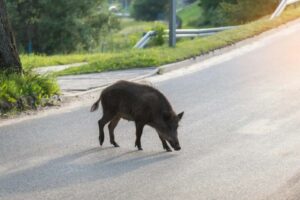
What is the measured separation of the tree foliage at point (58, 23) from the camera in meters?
35.3

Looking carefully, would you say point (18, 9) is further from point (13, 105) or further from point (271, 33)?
point (13, 105)

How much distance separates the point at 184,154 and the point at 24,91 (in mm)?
4631

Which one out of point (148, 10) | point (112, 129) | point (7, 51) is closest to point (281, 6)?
point (7, 51)

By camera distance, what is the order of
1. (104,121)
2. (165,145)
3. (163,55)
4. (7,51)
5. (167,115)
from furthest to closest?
(163,55)
(7,51)
(104,121)
(165,145)
(167,115)

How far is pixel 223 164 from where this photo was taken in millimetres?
9930

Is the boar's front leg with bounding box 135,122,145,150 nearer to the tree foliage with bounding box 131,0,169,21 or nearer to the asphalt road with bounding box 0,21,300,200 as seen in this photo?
the asphalt road with bounding box 0,21,300,200

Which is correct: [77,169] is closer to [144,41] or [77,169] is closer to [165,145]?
[165,145]

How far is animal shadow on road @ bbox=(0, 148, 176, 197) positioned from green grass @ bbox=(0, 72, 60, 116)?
10.5 feet

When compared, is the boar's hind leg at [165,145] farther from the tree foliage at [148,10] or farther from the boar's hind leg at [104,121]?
the tree foliage at [148,10]

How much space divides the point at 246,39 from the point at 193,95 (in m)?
7.91

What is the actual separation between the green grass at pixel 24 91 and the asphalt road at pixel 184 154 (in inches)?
26.1

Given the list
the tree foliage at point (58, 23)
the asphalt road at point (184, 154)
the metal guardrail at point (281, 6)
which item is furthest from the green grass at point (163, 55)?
the tree foliage at point (58, 23)

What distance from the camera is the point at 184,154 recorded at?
34.8 feet

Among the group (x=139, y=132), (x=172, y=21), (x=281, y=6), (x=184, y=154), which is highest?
(x=139, y=132)
